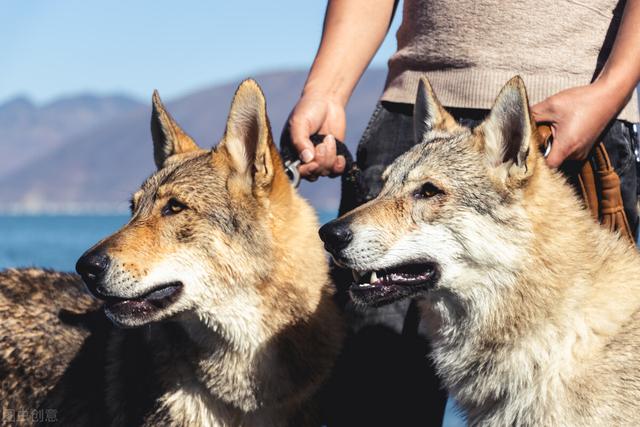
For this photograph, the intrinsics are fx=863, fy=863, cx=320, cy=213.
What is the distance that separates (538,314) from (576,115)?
1104 mm

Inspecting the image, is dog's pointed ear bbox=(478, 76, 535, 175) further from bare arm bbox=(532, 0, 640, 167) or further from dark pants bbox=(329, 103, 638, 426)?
dark pants bbox=(329, 103, 638, 426)

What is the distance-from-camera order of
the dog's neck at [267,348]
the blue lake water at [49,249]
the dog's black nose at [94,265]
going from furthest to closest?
the blue lake water at [49,249] → the dog's neck at [267,348] → the dog's black nose at [94,265]

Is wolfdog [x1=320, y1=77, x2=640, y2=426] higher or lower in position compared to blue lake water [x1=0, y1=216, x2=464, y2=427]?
higher

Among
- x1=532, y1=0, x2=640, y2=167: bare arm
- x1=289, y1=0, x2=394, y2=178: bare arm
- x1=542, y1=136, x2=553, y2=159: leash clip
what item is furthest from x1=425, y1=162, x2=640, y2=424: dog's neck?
x1=289, y1=0, x2=394, y2=178: bare arm

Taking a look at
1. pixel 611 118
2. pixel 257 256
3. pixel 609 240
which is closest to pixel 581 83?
pixel 611 118

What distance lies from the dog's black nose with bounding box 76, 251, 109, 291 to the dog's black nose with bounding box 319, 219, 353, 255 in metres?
1.33

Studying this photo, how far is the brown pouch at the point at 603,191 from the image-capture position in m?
5.05

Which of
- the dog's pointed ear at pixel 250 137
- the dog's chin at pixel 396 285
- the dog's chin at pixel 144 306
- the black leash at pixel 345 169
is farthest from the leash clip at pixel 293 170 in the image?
the dog's chin at pixel 396 285

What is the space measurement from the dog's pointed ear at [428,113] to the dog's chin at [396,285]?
108 cm

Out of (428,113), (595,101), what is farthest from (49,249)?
(595,101)

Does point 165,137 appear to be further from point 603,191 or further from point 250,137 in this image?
point 603,191

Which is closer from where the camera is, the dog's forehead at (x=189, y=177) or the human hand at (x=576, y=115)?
the human hand at (x=576, y=115)

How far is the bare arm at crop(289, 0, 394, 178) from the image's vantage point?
5.85m

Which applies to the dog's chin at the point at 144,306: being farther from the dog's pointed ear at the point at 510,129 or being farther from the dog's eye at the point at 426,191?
the dog's pointed ear at the point at 510,129
